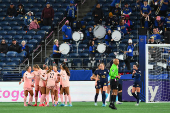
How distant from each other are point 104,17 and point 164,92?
8.19m

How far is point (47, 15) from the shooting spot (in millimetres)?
25641

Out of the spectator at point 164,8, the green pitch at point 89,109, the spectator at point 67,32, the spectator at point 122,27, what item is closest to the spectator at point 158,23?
the spectator at point 164,8

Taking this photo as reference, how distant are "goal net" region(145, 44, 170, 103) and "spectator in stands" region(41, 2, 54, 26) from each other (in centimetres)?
849

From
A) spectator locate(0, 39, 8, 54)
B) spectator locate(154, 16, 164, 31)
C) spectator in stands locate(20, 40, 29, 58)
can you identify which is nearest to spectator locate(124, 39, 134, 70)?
spectator locate(154, 16, 164, 31)

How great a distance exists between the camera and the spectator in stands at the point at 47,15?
2555 cm

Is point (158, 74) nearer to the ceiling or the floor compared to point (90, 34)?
nearer to the floor

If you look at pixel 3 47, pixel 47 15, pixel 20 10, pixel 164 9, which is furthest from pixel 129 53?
pixel 20 10

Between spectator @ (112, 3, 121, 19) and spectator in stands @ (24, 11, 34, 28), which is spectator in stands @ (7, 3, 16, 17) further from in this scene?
spectator @ (112, 3, 121, 19)

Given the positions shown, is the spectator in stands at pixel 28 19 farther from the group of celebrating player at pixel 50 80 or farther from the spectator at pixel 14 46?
the group of celebrating player at pixel 50 80

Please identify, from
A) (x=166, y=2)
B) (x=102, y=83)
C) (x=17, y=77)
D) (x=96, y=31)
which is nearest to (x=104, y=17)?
(x=96, y=31)

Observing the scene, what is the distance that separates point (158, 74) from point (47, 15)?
941 centimetres

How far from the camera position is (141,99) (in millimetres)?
19922

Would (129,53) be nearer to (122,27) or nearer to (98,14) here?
(122,27)

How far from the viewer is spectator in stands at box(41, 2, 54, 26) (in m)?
25.5
